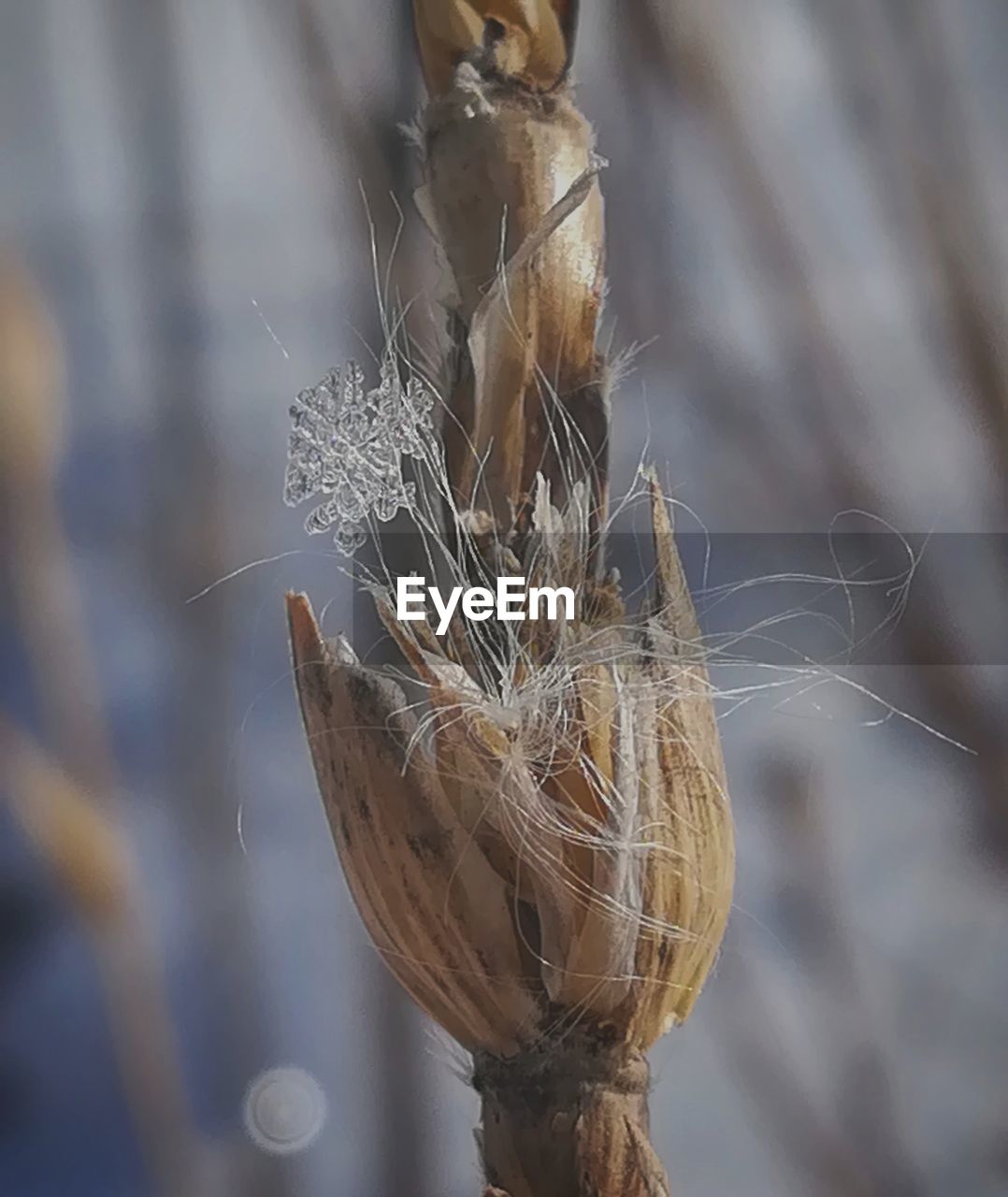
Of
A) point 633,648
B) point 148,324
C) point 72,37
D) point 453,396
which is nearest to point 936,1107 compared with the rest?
point 633,648

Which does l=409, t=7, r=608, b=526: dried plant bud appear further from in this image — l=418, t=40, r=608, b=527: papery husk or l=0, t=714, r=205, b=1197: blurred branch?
l=0, t=714, r=205, b=1197: blurred branch

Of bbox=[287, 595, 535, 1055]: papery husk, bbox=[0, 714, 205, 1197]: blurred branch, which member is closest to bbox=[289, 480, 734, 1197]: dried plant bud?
bbox=[287, 595, 535, 1055]: papery husk

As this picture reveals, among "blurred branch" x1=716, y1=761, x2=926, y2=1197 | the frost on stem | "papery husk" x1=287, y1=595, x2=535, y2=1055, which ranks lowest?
"blurred branch" x1=716, y1=761, x2=926, y2=1197

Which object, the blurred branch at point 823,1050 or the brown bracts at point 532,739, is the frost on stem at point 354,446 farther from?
the blurred branch at point 823,1050

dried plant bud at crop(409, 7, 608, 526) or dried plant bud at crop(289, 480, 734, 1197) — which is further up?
dried plant bud at crop(409, 7, 608, 526)

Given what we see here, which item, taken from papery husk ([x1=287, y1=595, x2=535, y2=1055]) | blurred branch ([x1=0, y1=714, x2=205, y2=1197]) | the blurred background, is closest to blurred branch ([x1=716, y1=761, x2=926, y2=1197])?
the blurred background
